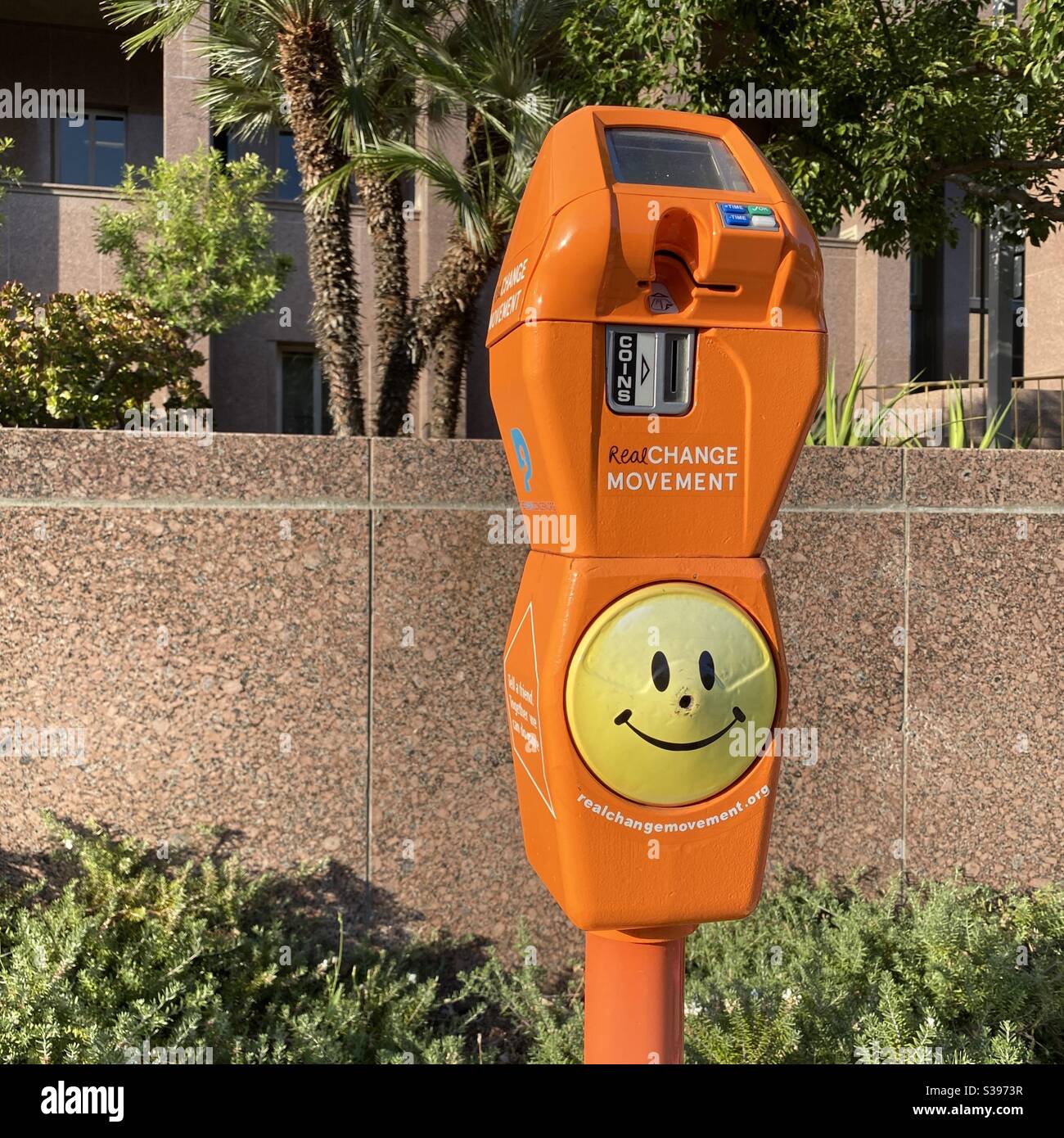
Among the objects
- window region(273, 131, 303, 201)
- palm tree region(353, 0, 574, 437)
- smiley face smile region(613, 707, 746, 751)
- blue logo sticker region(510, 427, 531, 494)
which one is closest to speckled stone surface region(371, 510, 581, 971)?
blue logo sticker region(510, 427, 531, 494)

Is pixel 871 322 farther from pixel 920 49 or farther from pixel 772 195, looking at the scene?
pixel 772 195

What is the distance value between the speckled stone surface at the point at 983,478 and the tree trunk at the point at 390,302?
3743 millimetres

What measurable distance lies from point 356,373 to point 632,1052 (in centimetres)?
471

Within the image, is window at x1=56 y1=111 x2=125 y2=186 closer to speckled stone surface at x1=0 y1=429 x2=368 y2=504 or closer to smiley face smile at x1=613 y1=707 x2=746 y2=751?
speckled stone surface at x1=0 y1=429 x2=368 y2=504

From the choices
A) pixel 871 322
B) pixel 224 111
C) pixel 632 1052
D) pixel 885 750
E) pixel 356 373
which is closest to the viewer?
pixel 632 1052

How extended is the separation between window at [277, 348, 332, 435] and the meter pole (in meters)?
12.8

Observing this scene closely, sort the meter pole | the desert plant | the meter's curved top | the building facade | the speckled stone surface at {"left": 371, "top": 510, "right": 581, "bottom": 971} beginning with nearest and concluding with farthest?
the meter's curved top < the meter pole < the speckled stone surface at {"left": 371, "top": 510, "right": 581, "bottom": 971} < the desert plant < the building facade

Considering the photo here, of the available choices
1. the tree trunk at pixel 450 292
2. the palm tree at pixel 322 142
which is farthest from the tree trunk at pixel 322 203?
the tree trunk at pixel 450 292

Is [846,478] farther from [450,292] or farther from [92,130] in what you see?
[92,130]

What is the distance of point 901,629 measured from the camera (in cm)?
352

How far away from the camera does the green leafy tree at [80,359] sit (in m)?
4.79

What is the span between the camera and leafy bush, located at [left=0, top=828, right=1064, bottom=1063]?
8.47ft

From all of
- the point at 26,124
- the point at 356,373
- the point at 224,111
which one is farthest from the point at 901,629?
the point at 26,124

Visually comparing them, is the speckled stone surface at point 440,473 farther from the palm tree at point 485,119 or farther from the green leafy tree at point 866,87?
the palm tree at point 485,119
